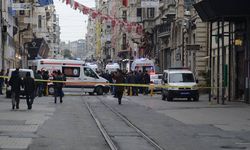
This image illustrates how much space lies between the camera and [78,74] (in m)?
50.6

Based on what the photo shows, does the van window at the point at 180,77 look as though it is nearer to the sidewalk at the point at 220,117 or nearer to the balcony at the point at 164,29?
the sidewalk at the point at 220,117

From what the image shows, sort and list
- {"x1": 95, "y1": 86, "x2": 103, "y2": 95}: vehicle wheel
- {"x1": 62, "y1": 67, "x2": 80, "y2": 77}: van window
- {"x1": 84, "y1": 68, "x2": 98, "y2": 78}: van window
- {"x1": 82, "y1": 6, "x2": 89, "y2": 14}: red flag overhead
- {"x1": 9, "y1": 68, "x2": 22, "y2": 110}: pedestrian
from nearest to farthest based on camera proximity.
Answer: {"x1": 9, "y1": 68, "x2": 22, "y2": 110}: pedestrian
{"x1": 62, "y1": 67, "x2": 80, "y2": 77}: van window
{"x1": 84, "y1": 68, "x2": 98, "y2": 78}: van window
{"x1": 95, "y1": 86, "x2": 103, "y2": 95}: vehicle wheel
{"x1": 82, "y1": 6, "x2": 89, "y2": 14}: red flag overhead

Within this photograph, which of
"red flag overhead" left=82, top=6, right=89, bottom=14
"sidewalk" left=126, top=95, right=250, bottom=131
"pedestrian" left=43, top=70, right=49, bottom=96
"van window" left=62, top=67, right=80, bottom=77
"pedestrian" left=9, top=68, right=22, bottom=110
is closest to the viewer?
"sidewalk" left=126, top=95, right=250, bottom=131

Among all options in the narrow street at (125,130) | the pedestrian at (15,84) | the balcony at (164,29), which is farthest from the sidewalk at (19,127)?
the balcony at (164,29)

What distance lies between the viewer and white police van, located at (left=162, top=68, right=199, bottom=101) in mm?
41719

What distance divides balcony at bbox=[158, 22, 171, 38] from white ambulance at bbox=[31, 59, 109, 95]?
2211cm

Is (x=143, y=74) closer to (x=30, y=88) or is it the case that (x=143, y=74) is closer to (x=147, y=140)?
(x=30, y=88)

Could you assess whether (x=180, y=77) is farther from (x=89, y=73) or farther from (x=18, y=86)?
(x=18, y=86)

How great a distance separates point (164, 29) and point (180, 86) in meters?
33.6

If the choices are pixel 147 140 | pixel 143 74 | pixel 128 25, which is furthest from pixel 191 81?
pixel 128 25

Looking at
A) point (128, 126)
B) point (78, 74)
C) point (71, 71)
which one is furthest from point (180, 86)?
point (128, 126)

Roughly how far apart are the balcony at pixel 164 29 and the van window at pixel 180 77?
1133 inches

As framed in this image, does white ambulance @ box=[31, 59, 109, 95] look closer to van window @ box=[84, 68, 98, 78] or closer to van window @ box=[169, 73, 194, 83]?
van window @ box=[84, 68, 98, 78]

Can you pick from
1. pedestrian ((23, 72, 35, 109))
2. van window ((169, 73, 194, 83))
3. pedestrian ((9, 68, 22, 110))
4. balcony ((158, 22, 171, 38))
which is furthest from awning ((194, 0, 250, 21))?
balcony ((158, 22, 171, 38))
